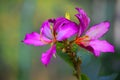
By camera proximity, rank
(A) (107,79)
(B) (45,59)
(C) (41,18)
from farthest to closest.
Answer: (C) (41,18)
(A) (107,79)
(B) (45,59)

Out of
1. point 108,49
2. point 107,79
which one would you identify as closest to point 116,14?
point 107,79

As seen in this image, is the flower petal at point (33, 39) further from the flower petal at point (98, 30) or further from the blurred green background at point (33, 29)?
the blurred green background at point (33, 29)

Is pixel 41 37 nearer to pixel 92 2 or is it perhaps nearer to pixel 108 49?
pixel 108 49

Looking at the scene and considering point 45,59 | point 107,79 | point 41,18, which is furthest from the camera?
point 41,18

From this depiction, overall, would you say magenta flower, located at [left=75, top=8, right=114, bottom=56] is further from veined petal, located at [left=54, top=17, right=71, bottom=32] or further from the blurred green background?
the blurred green background

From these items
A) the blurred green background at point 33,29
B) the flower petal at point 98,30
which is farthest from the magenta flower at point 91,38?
the blurred green background at point 33,29

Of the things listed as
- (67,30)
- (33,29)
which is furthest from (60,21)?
(33,29)

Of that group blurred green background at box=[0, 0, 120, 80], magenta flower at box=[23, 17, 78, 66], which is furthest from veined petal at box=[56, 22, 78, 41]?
blurred green background at box=[0, 0, 120, 80]
